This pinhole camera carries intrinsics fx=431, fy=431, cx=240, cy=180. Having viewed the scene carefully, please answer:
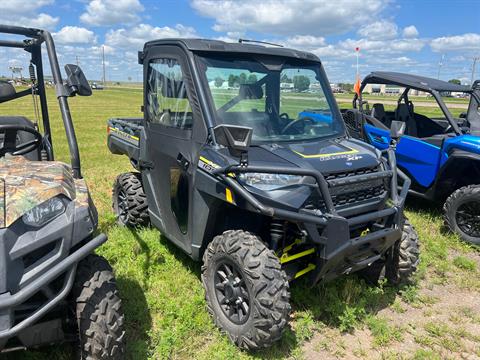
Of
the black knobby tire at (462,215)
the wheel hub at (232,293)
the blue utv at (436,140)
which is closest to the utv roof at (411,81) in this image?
the blue utv at (436,140)

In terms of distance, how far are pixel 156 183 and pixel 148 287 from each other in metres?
0.98

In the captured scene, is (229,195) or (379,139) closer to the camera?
(229,195)

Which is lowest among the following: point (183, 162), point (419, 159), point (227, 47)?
point (419, 159)

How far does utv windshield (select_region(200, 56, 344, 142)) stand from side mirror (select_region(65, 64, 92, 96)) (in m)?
0.96

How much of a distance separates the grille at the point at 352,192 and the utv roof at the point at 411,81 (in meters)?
3.16

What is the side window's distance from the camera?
12.2 ft

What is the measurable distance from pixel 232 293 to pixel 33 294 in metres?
1.47

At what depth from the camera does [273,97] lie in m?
3.90

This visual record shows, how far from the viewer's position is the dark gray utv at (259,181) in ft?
9.62

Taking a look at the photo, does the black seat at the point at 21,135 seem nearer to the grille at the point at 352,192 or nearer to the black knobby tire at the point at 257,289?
the black knobby tire at the point at 257,289

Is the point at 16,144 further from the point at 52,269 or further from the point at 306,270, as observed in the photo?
the point at 306,270

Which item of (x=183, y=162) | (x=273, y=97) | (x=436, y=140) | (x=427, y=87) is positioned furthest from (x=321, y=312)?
(x=427, y=87)

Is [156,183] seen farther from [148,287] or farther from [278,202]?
[278,202]

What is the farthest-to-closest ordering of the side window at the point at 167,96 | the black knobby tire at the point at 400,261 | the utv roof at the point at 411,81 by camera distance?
the utv roof at the point at 411,81 → the black knobby tire at the point at 400,261 → the side window at the point at 167,96
